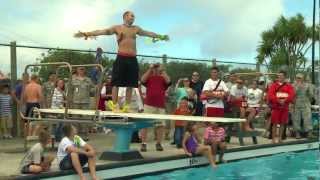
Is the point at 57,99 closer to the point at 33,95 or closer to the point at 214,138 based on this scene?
the point at 33,95

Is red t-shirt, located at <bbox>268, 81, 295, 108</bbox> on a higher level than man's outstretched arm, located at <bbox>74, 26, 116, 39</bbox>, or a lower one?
lower

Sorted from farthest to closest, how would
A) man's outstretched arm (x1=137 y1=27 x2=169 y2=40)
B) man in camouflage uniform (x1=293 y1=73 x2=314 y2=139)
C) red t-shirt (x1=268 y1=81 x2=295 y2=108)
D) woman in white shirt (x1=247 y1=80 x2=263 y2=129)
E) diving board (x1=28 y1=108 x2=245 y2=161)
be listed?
woman in white shirt (x1=247 y1=80 x2=263 y2=129), man in camouflage uniform (x1=293 y1=73 x2=314 y2=139), red t-shirt (x1=268 y1=81 x2=295 y2=108), man's outstretched arm (x1=137 y1=27 x2=169 y2=40), diving board (x1=28 y1=108 x2=245 y2=161)

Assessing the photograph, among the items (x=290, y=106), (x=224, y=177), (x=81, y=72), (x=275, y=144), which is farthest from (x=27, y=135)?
(x=290, y=106)

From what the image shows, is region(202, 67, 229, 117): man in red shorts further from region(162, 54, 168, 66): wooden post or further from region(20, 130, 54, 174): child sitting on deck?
region(20, 130, 54, 174): child sitting on deck

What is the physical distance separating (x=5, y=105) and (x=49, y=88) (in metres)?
1.07

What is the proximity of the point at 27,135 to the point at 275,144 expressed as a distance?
6.01 meters

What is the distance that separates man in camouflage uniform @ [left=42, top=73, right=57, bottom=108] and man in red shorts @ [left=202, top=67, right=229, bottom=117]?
333 centimetres

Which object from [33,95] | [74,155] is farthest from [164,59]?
[74,155]

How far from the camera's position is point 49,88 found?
45.6 feet

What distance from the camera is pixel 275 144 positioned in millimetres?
14625

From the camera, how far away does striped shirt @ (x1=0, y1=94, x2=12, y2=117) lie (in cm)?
Result: 1376

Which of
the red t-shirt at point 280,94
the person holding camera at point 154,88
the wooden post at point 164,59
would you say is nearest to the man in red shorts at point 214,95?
the person holding camera at point 154,88

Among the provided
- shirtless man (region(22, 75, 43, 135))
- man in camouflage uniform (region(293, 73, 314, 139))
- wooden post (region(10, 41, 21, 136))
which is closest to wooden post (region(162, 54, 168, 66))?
man in camouflage uniform (region(293, 73, 314, 139))

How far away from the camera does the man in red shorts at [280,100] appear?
15000mm
